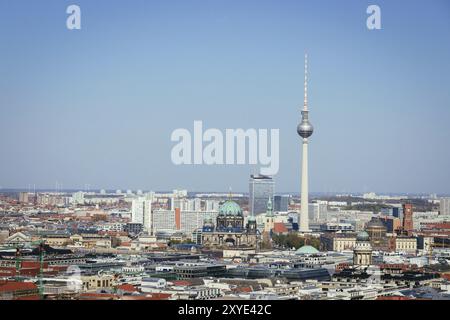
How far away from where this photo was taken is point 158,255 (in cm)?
2852

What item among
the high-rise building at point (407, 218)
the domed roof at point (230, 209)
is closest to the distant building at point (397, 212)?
the high-rise building at point (407, 218)

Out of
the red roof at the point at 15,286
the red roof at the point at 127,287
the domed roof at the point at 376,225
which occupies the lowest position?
the red roof at the point at 127,287

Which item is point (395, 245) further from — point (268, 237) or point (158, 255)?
point (158, 255)

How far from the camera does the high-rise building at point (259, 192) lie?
36062mm

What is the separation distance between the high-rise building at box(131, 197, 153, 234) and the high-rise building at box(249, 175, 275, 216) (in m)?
3.41

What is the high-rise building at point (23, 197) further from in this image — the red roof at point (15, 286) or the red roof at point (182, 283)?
the red roof at point (15, 286)

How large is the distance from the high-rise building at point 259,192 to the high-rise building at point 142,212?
3407mm

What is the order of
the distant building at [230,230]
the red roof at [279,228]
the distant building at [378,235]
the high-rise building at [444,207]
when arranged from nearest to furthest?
the distant building at [378,235]
the distant building at [230,230]
the red roof at [279,228]
the high-rise building at [444,207]

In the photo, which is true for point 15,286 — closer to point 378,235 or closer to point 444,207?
point 378,235

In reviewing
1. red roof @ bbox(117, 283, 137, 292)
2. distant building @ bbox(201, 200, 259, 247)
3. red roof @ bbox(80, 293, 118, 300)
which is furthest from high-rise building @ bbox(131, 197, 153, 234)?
red roof @ bbox(80, 293, 118, 300)

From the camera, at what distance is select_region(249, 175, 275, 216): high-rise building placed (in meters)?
36.1
